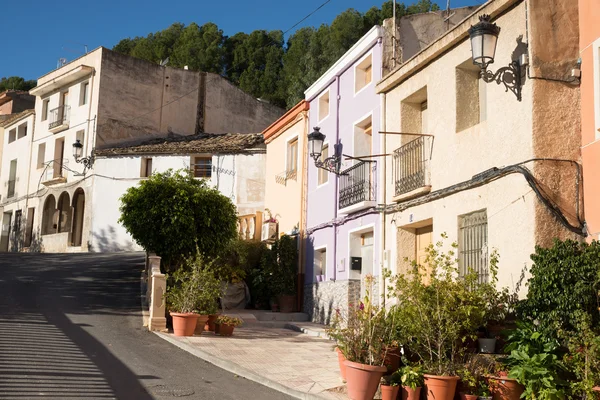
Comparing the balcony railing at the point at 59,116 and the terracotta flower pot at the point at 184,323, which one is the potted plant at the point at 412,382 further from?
the balcony railing at the point at 59,116

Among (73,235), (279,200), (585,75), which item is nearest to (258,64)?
(73,235)

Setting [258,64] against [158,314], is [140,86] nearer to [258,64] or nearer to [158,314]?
[258,64]

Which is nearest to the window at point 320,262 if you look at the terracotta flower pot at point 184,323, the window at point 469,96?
the terracotta flower pot at point 184,323

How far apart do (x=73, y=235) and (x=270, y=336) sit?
935 inches

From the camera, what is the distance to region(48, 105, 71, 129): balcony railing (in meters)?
35.9

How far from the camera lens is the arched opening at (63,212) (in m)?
35.8

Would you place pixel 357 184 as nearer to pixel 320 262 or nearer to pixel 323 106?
pixel 320 262

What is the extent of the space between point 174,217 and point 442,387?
10.3 metres

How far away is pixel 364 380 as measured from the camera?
28.6ft

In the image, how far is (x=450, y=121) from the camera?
12320 mm

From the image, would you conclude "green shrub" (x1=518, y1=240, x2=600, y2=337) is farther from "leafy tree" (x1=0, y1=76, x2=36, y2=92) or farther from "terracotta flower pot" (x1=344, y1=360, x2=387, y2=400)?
"leafy tree" (x1=0, y1=76, x2=36, y2=92)

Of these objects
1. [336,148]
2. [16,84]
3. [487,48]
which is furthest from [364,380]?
[16,84]

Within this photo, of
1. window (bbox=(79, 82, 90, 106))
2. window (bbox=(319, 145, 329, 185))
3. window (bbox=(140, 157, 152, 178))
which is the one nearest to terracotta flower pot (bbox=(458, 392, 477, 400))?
window (bbox=(319, 145, 329, 185))

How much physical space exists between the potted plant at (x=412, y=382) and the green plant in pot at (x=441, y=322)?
0.44 ft
